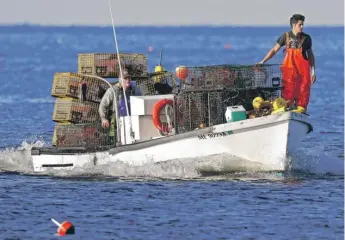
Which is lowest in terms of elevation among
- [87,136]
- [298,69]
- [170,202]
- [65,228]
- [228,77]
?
[65,228]

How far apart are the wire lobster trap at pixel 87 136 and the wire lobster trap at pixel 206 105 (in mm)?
1528

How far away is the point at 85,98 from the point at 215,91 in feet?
8.17

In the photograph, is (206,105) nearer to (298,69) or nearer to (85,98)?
(298,69)

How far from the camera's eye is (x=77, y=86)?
2442 centimetres

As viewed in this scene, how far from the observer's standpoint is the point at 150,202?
70.2ft

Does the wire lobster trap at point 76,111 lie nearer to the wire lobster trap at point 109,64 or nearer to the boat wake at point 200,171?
the wire lobster trap at point 109,64

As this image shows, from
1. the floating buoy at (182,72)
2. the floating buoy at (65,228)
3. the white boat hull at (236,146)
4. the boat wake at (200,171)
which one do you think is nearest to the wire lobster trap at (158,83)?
the floating buoy at (182,72)

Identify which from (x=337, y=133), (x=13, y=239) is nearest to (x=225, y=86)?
(x=13, y=239)

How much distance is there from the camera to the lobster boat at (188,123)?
75.1 feet

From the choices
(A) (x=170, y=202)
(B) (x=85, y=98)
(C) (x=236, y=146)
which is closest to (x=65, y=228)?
(A) (x=170, y=202)

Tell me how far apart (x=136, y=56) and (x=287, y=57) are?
8.94 ft

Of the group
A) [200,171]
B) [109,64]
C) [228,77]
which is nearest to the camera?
[228,77]

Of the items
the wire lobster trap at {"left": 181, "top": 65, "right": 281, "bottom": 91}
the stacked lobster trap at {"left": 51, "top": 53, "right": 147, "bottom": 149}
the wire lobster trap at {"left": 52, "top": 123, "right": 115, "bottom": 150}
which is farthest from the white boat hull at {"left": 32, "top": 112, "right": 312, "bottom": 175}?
the wire lobster trap at {"left": 181, "top": 65, "right": 281, "bottom": 91}

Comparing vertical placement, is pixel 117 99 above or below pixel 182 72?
below
